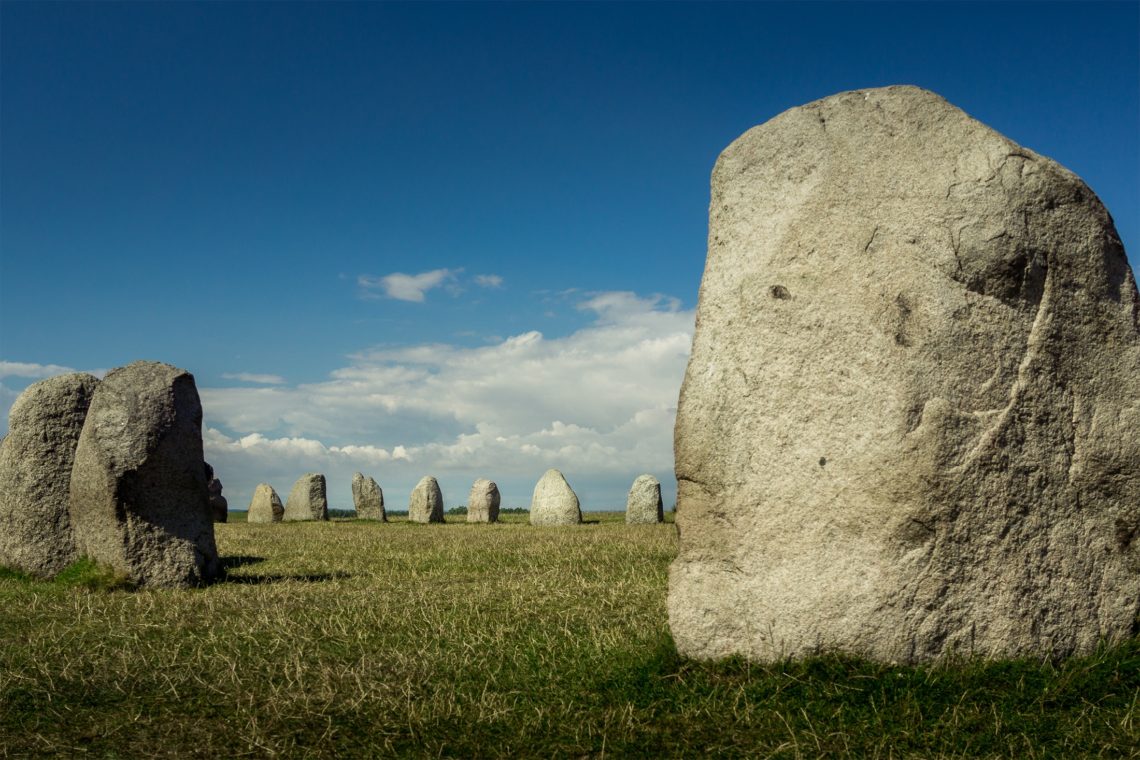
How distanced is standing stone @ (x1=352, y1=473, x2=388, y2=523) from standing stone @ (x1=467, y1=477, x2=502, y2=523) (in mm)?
3553

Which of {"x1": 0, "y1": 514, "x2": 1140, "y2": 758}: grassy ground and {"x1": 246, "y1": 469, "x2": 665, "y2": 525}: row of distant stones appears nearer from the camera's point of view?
{"x1": 0, "y1": 514, "x2": 1140, "y2": 758}: grassy ground

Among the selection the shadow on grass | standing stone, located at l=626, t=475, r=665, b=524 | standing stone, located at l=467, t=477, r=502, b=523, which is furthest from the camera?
standing stone, located at l=467, t=477, r=502, b=523

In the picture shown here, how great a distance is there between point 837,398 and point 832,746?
195cm

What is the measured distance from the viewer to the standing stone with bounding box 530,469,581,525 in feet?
85.4

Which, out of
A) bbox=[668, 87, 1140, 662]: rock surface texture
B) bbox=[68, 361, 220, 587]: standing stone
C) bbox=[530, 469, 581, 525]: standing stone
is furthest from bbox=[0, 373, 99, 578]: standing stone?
bbox=[530, 469, 581, 525]: standing stone

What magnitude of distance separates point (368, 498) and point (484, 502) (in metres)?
4.53

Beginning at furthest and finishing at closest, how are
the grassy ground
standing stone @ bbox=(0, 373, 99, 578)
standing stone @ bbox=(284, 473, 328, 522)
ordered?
standing stone @ bbox=(284, 473, 328, 522)
standing stone @ bbox=(0, 373, 99, 578)
the grassy ground

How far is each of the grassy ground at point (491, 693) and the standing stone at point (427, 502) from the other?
20.0 metres

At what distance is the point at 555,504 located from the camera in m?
26.2

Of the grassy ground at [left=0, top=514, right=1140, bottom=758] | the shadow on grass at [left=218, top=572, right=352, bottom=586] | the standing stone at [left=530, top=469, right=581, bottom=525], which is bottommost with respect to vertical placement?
the grassy ground at [left=0, top=514, right=1140, bottom=758]

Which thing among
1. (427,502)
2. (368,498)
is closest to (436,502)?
(427,502)

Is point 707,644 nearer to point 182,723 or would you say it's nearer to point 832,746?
point 832,746

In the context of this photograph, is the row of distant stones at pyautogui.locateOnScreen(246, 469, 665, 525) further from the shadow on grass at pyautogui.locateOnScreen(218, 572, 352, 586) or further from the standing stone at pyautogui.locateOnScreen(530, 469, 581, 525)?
the shadow on grass at pyautogui.locateOnScreen(218, 572, 352, 586)

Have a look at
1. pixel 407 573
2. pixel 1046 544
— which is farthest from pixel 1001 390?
pixel 407 573
